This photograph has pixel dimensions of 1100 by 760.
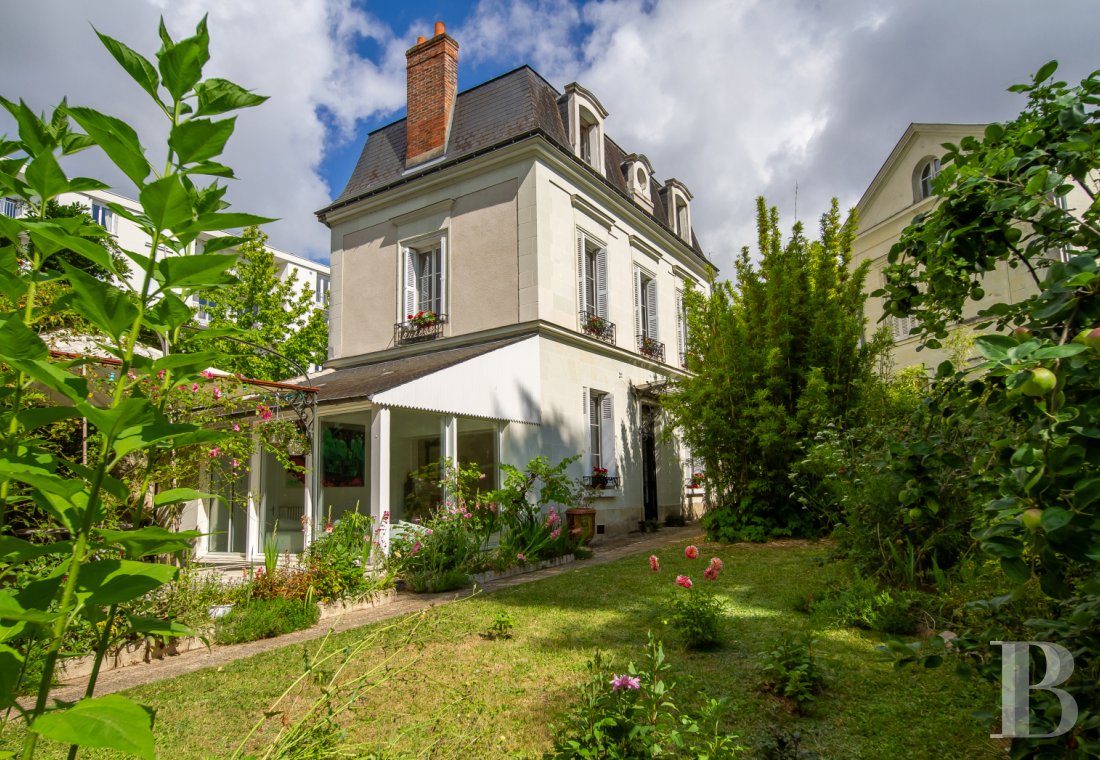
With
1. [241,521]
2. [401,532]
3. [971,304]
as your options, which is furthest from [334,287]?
[971,304]

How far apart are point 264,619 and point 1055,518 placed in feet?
20.6

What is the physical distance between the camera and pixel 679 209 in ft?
62.4

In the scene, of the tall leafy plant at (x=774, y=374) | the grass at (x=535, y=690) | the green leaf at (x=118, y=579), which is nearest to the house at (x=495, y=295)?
the tall leafy plant at (x=774, y=374)

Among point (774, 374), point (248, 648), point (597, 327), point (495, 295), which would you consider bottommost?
point (248, 648)

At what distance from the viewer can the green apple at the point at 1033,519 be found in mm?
1104

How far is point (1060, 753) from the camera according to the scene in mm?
1289

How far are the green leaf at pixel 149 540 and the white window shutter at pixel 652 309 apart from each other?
52.0 feet

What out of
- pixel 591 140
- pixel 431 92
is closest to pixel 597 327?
pixel 591 140

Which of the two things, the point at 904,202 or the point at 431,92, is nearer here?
the point at 431,92

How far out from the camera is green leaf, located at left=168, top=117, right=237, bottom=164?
3.01 feet

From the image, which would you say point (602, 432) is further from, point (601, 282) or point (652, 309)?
point (652, 309)

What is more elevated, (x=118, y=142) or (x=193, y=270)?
(x=118, y=142)

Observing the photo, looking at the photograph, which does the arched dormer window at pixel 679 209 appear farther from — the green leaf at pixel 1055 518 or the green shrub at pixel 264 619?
the green leaf at pixel 1055 518

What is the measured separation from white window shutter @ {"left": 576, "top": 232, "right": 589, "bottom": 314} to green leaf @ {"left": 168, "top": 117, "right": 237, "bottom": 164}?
12402mm
